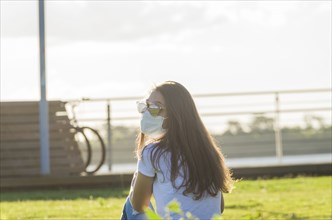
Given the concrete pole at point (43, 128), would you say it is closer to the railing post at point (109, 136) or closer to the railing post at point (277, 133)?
the railing post at point (109, 136)

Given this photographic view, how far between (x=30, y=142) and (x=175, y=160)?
377 inches

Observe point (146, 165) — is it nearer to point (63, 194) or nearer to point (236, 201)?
point (236, 201)

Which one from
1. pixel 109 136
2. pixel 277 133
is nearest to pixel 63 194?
pixel 109 136

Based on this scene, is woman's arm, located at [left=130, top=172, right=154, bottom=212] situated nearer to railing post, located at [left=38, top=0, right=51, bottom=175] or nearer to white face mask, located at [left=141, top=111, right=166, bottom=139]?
white face mask, located at [left=141, top=111, right=166, bottom=139]

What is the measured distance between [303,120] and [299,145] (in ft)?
2.09

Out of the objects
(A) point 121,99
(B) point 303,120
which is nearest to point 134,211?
(A) point 121,99

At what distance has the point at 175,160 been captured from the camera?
4.62m

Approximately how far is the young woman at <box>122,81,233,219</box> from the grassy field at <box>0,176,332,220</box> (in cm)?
319

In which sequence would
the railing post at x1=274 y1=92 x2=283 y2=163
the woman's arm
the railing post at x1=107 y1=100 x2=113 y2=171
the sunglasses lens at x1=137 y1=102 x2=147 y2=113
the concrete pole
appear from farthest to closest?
the railing post at x1=274 y1=92 x2=283 y2=163
the railing post at x1=107 y1=100 x2=113 y2=171
the concrete pole
the sunglasses lens at x1=137 y1=102 x2=147 y2=113
the woman's arm

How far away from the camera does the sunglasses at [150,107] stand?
15.3 ft

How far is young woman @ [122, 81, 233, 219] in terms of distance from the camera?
4.61 metres

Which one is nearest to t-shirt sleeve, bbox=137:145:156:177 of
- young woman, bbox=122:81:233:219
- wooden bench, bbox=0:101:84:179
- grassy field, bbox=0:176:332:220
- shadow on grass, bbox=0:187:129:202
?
young woman, bbox=122:81:233:219

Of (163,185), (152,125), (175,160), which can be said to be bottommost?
(163,185)

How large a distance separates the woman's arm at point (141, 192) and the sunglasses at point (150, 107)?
10.9 inches
